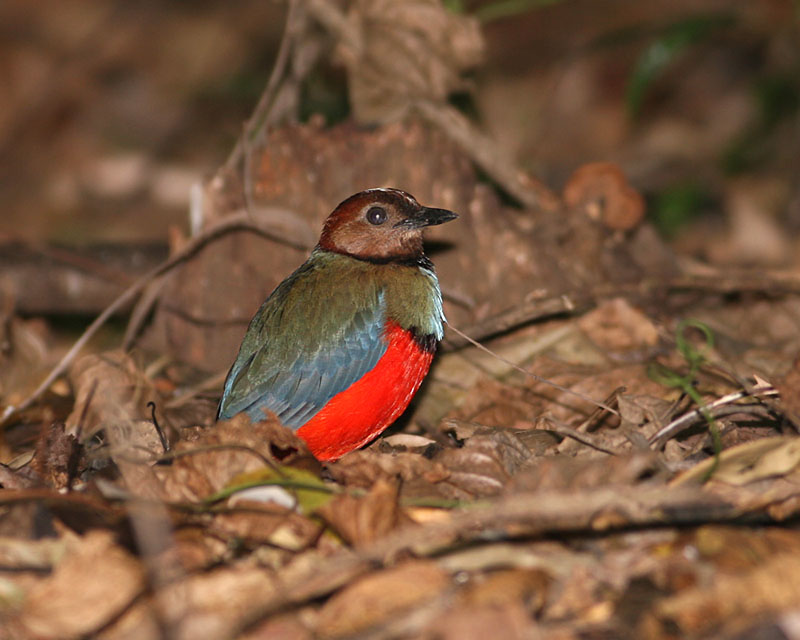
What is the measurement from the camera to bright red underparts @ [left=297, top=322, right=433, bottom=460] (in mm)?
3996

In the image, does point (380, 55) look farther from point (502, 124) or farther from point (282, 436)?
point (502, 124)

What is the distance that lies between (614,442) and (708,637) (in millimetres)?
1274

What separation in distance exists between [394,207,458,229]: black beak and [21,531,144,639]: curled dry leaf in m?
2.11

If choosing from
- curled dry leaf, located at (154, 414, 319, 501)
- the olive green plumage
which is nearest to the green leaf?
curled dry leaf, located at (154, 414, 319, 501)

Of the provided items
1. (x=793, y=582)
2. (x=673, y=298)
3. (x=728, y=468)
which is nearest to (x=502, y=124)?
(x=673, y=298)

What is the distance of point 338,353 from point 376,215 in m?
0.72

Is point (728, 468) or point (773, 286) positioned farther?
point (773, 286)

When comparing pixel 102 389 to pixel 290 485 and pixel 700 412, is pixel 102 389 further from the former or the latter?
pixel 700 412

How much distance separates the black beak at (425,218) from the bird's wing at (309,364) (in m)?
0.49

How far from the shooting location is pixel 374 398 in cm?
400

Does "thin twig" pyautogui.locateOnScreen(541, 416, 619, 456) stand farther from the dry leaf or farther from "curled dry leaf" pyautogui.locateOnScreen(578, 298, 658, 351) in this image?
"curled dry leaf" pyautogui.locateOnScreen(578, 298, 658, 351)

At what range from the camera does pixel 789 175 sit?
877 cm

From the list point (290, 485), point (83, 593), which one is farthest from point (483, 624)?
point (83, 593)

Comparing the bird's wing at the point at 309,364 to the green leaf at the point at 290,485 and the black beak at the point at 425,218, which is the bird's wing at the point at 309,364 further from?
the green leaf at the point at 290,485
